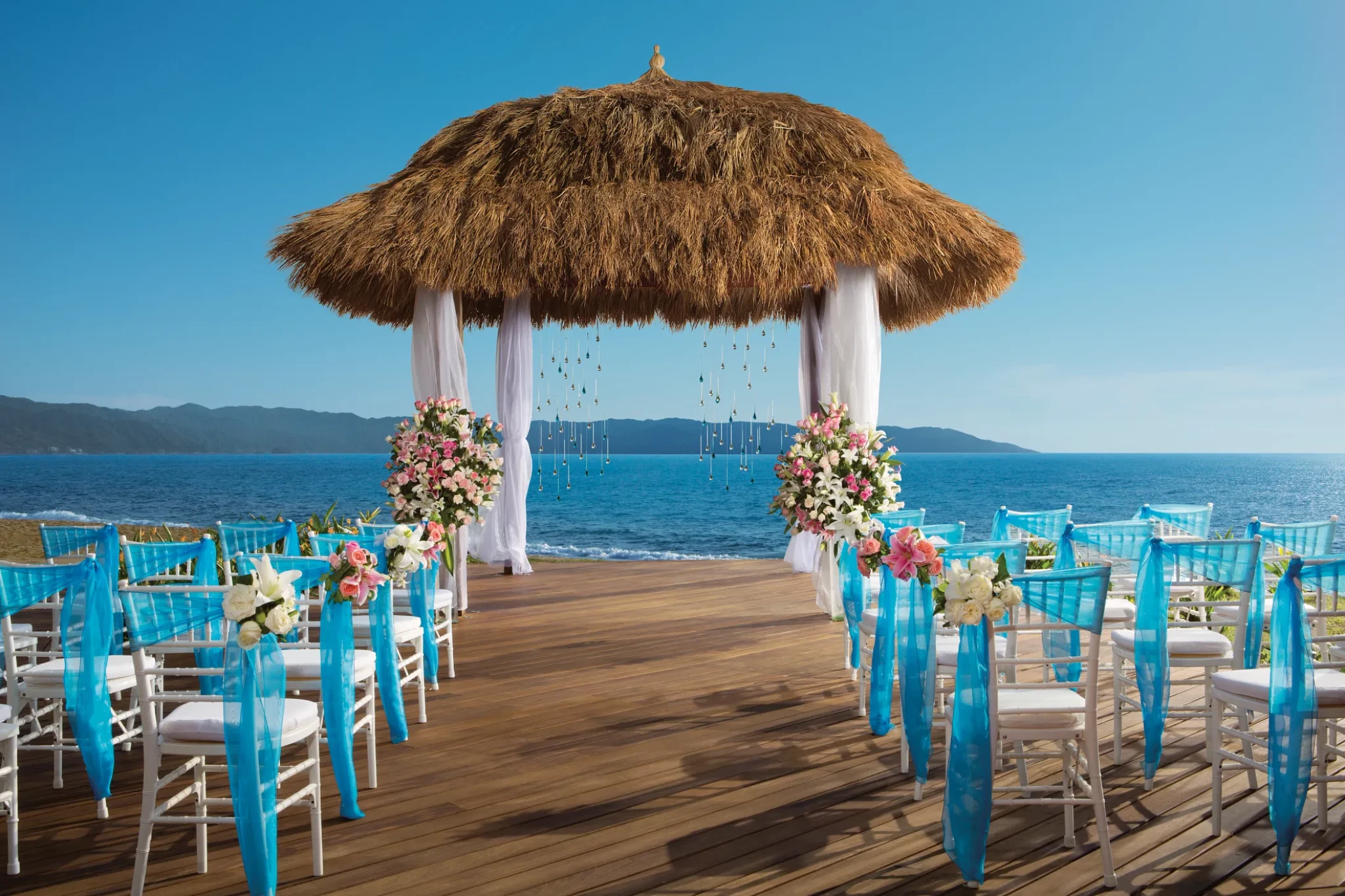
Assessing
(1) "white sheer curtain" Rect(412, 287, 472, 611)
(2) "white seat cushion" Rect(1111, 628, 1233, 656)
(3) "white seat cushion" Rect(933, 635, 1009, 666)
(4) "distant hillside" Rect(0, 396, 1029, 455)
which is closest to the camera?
(3) "white seat cushion" Rect(933, 635, 1009, 666)

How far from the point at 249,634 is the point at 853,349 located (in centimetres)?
Result: 477

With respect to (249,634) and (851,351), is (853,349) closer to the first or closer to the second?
(851,351)

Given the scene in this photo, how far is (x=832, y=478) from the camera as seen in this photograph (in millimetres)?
4891

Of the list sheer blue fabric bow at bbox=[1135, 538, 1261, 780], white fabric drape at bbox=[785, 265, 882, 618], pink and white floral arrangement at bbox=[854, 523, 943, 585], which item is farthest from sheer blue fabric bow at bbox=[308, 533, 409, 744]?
white fabric drape at bbox=[785, 265, 882, 618]

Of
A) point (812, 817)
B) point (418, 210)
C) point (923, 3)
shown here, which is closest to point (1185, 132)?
point (923, 3)

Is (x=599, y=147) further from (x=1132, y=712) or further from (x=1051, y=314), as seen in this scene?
(x=1051, y=314)

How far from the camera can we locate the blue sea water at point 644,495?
3291 cm

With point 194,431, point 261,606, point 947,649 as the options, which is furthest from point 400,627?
point 194,431

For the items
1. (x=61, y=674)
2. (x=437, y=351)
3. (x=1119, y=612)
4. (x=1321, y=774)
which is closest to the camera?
(x=1321, y=774)

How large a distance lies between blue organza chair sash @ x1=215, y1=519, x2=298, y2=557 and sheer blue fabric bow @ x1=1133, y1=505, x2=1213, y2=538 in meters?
4.56

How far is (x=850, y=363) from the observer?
20.8 feet

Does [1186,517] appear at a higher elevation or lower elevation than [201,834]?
higher

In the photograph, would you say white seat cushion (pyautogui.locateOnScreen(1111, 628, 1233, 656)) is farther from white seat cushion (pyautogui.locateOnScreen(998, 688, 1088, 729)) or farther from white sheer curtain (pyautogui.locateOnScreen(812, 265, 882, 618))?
white sheer curtain (pyautogui.locateOnScreen(812, 265, 882, 618))

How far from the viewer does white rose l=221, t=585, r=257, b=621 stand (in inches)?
94.3
